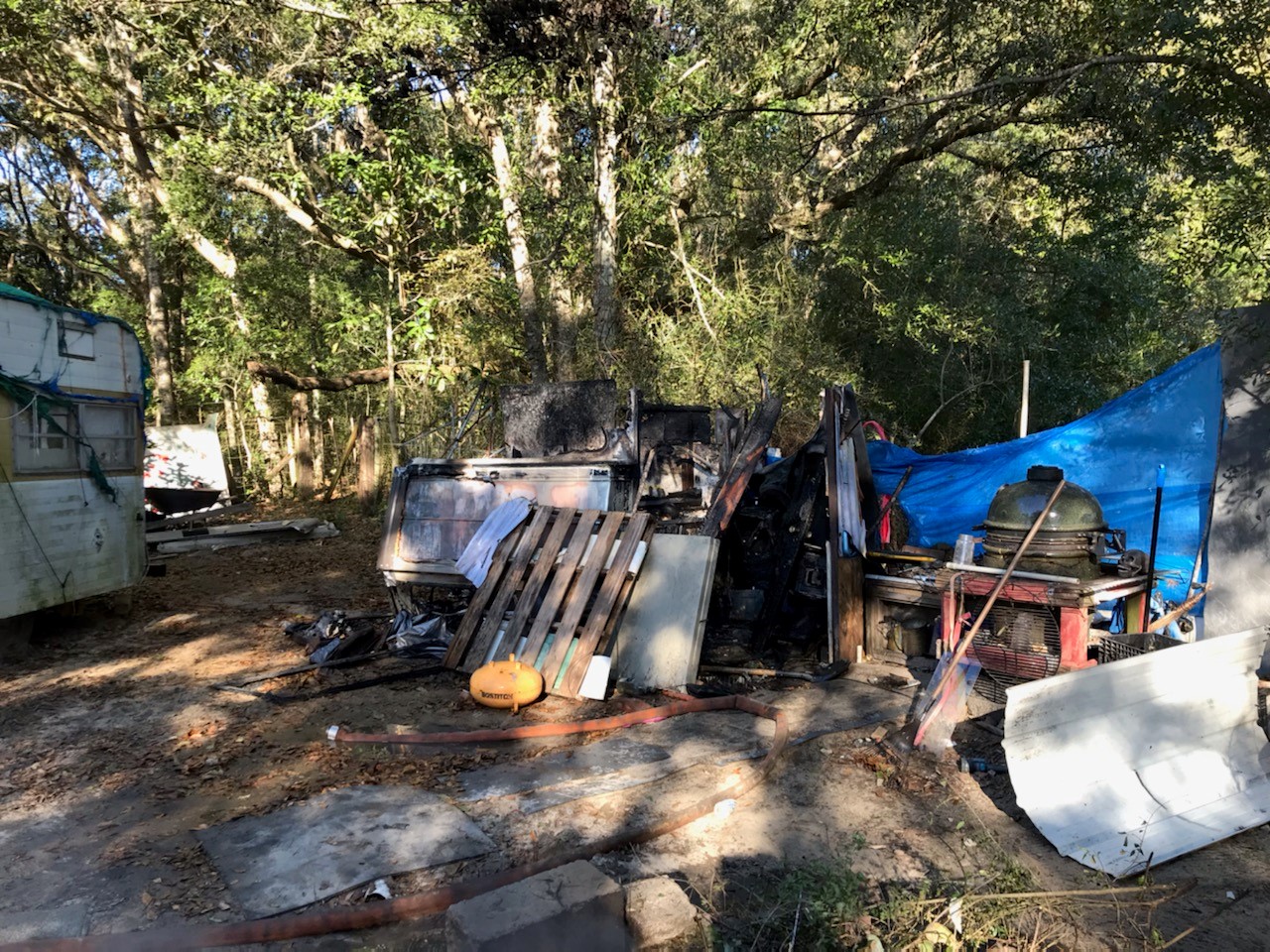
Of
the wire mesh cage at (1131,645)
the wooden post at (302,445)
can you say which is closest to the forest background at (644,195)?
the wooden post at (302,445)

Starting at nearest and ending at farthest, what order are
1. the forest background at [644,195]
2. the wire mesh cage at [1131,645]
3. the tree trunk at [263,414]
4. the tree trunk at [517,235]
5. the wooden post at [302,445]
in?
the wire mesh cage at [1131,645], the forest background at [644,195], the tree trunk at [517,235], the tree trunk at [263,414], the wooden post at [302,445]

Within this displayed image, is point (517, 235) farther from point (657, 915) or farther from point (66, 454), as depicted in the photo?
point (657, 915)

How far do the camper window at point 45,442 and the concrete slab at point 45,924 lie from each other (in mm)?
5637

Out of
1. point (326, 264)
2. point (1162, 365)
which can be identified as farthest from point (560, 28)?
point (1162, 365)

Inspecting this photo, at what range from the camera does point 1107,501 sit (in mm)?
7473

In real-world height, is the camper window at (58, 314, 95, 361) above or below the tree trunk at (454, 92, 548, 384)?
below

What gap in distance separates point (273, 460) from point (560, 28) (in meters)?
12.3

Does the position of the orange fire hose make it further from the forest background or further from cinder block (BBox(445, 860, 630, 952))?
the forest background

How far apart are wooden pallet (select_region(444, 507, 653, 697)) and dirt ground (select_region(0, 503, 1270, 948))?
0.31 metres

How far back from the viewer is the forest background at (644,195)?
1200 centimetres

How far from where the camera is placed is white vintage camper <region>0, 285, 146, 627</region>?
7.50 m

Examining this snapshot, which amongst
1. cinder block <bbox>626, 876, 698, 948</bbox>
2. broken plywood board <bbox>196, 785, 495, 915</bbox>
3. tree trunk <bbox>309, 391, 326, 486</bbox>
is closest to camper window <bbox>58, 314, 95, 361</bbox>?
broken plywood board <bbox>196, 785, 495, 915</bbox>

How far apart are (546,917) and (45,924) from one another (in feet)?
6.99

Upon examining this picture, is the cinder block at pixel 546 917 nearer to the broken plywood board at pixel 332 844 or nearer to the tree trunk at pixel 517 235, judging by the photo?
the broken plywood board at pixel 332 844
